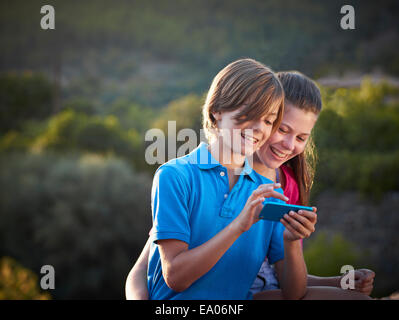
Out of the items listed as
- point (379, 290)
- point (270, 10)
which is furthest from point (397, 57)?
point (379, 290)

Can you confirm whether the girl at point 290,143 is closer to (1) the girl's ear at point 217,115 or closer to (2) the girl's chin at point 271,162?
(2) the girl's chin at point 271,162

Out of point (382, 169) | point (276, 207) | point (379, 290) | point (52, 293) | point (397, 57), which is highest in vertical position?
point (397, 57)

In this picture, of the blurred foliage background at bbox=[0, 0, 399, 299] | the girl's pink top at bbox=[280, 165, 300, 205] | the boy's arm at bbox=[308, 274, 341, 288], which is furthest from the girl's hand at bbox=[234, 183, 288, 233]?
the blurred foliage background at bbox=[0, 0, 399, 299]

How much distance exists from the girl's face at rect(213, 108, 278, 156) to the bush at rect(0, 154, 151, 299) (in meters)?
6.71

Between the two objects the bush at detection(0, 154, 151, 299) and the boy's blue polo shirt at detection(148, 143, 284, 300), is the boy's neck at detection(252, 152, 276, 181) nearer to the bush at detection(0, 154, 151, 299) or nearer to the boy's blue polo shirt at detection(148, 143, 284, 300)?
the boy's blue polo shirt at detection(148, 143, 284, 300)

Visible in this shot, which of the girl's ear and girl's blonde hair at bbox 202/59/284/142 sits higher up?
girl's blonde hair at bbox 202/59/284/142

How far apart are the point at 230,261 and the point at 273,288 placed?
16.2 inches

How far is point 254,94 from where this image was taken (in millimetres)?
1545

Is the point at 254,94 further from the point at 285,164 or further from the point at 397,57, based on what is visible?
the point at 397,57

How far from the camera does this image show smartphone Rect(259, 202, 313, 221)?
1364 mm

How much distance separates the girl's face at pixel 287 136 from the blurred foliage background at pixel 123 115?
323 centimetres

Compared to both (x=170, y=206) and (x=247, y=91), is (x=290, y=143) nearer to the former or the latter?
(x=247, y=91)

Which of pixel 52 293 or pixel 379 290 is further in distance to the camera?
pixel 52 293
